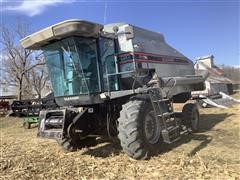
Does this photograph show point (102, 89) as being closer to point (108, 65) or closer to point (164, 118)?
point (108, 65)

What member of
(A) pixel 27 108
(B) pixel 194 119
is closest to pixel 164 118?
(B) pixel 194 119

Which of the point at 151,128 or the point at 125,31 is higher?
the point at 125,31

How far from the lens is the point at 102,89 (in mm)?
7496

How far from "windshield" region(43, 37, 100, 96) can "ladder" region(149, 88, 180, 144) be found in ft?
4.47

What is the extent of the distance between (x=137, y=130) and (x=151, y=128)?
80 cm

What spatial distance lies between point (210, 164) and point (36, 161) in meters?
3.70

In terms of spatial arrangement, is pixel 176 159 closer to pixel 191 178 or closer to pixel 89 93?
pixel 191 178

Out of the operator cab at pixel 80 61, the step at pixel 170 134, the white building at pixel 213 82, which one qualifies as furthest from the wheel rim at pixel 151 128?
the white building at pixel 213 82

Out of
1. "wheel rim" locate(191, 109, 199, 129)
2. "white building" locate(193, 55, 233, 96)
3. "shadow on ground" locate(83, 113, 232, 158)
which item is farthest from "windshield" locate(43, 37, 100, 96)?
"white building" locate(193, 55, 233, 96)

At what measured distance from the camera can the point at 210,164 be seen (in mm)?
5859

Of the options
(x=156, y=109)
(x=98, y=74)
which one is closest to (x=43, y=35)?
(x=98, y=74)

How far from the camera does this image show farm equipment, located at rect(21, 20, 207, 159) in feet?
22.0

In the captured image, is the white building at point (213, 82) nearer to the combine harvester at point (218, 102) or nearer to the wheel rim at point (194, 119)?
the combine harvester at point (218, 102)

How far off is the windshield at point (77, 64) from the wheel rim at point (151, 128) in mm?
1362
